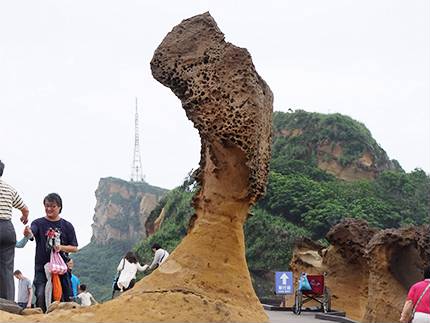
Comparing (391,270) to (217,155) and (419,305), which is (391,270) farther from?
(419,305)

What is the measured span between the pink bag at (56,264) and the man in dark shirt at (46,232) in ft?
0.13

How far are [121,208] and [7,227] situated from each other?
62355 mm

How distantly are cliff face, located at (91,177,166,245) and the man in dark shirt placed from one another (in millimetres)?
58014

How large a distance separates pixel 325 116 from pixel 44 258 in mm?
33389

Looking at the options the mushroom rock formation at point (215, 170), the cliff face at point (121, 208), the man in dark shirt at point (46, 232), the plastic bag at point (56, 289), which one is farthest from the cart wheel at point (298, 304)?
the cliff face at point (121, 208)

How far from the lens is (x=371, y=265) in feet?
42.8

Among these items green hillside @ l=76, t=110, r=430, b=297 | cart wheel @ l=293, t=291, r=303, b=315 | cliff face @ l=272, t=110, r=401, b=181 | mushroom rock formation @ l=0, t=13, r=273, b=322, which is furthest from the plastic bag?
cliff face @ l=272, t=110, r=401, b=181

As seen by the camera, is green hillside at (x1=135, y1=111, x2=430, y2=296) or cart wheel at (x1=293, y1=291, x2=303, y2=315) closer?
cart wheel at (x1=293, y1=291, x2=303, y2=315)

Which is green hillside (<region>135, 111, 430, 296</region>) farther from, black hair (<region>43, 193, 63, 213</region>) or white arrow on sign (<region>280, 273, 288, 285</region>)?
black hair (<region>43, 193, 63, 213</region>)

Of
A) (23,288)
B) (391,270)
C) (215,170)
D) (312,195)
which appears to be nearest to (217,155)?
(215,170)

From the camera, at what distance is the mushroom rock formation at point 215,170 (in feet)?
19.8

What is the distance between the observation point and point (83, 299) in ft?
27.7

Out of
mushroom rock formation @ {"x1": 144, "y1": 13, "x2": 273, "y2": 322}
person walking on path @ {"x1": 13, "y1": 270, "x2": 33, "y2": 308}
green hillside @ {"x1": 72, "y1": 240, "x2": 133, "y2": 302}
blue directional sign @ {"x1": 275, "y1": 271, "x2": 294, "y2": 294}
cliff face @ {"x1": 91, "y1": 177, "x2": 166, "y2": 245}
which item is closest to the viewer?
mushroom rock formation @ {"x1": 144, "y1": 13, "x2": 273, "y2": 322}

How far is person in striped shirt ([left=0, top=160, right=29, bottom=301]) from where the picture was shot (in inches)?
227
